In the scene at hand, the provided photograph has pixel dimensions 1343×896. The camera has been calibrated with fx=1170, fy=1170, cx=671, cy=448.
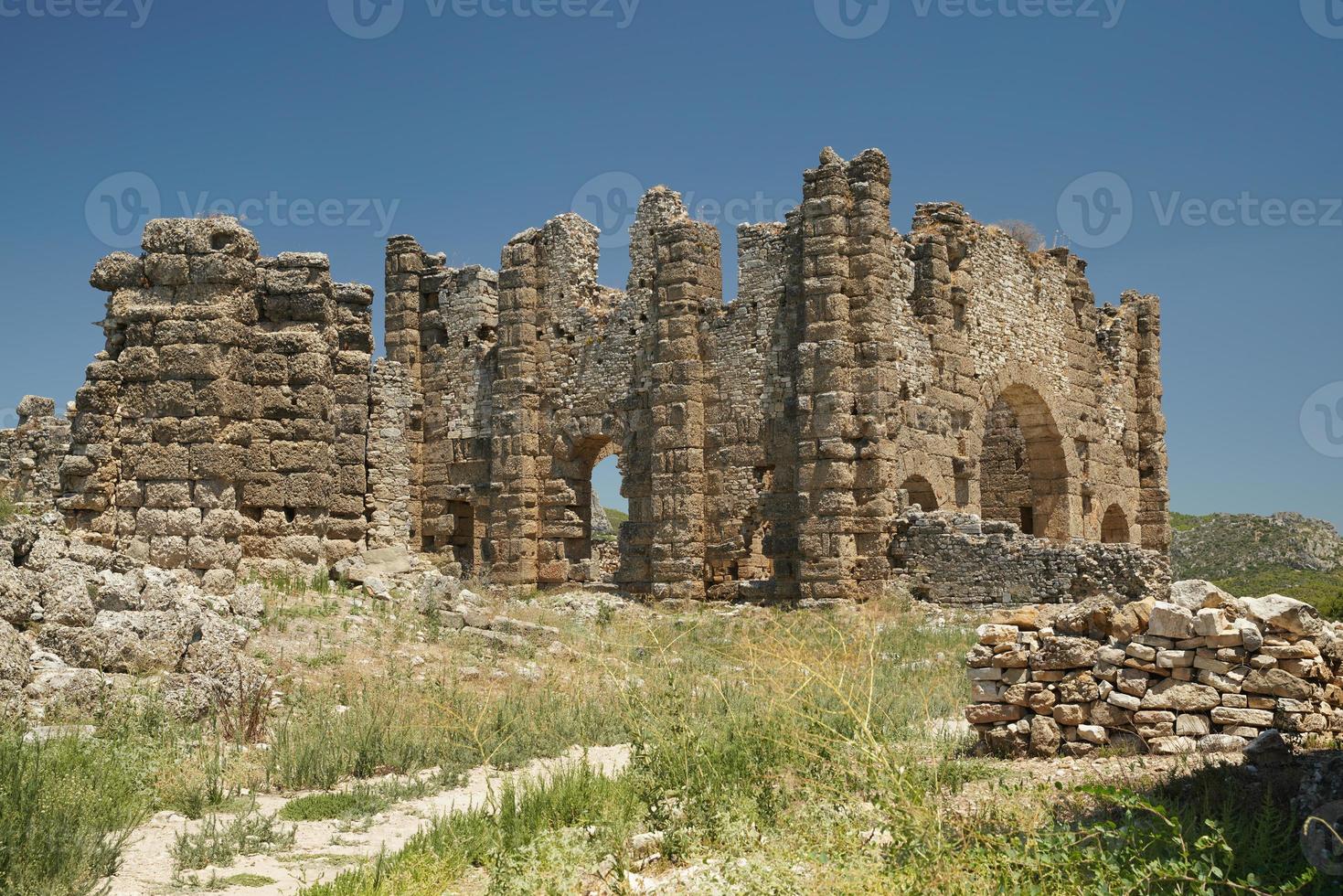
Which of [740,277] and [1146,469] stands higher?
[740,277]

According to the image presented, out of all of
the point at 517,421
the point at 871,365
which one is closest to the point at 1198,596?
the point at 871,365

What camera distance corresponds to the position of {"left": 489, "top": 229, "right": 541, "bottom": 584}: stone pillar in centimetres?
2084

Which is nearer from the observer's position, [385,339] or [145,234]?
[145,234]

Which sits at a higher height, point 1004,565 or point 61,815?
point 1004,565

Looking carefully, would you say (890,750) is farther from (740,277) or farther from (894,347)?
(740,277)

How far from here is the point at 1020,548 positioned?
16672mm

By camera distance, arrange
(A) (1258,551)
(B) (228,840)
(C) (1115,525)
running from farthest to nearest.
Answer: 1. (A) (1258,551)
2. (C) (1115,525)
3. (B) (228,840)

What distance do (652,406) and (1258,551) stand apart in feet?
69.2

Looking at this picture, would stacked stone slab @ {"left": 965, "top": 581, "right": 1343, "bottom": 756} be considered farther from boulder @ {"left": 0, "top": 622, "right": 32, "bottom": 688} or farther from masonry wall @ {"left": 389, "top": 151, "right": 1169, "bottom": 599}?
masonry wall @ {"left": 389, "top": 151, "right": 1169, "bottom": 599}

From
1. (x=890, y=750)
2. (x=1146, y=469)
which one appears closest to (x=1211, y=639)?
(x=890, y=750)

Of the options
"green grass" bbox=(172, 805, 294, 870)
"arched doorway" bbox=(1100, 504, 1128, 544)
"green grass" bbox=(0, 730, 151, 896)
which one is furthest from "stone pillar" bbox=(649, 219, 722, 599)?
"green grass" bbox=(0, 730, 151, 896)

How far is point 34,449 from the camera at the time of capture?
23672mm

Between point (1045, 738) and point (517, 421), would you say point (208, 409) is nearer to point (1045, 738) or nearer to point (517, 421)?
point (517, 421)

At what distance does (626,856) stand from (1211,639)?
14.2 feet
